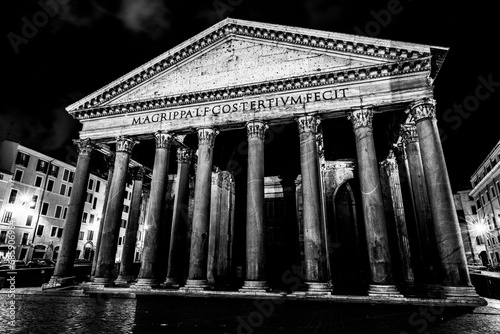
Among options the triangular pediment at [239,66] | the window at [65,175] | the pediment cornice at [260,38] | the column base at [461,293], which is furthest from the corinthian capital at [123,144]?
the window at [65,175]

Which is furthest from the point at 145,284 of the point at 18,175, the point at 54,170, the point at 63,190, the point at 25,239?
the point at 63,190

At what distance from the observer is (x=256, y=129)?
13.4 metres

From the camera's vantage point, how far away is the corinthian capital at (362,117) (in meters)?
12.1

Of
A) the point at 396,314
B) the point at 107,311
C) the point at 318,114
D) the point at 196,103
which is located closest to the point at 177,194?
the point at 196,103

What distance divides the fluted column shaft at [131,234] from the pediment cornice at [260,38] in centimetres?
529

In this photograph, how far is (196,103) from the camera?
14.8 metres

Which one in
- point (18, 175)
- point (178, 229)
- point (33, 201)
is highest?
Answer: point (18, 175)

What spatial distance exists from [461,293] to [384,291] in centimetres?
236

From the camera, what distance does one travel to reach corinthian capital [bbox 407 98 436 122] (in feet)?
37.4

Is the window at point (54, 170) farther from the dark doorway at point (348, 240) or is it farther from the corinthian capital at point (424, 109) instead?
the corinthian capital at point (424, 109)

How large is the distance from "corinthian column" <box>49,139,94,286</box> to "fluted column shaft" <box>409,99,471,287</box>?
1613 centimetres

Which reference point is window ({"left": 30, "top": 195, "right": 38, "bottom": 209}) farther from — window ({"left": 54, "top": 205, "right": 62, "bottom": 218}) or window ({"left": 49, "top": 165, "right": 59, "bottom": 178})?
window ({"left": 49, "top": 165, "right": 59, "bottom": 178})

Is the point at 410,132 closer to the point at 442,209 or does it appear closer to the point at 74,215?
the point at 442,209

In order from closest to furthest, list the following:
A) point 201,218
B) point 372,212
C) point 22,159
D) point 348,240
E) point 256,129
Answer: point 372,212
point 201,218
point 256,129
point 348,240
point 22,159
